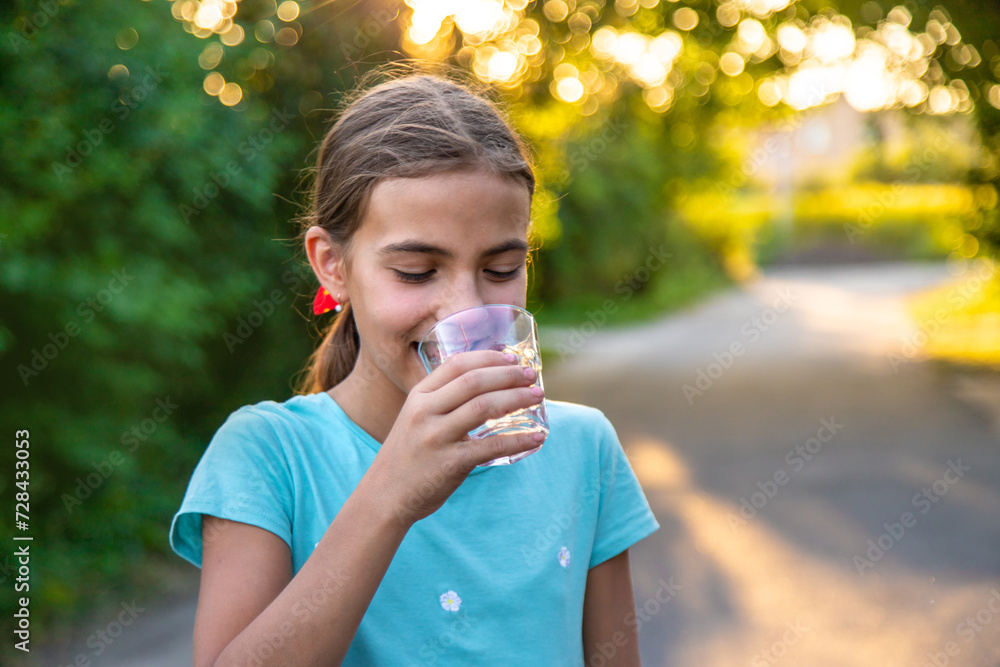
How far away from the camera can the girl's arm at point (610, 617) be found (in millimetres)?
1755

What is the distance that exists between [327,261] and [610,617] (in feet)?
3.26

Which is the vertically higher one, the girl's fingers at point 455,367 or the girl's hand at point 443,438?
the girl's fingers at point 455,367

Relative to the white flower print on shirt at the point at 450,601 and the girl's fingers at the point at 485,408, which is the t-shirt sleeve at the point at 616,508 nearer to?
the white flower print on shirt at the point at 450,601

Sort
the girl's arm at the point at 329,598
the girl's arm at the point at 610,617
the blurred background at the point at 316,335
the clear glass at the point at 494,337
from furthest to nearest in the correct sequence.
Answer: the blurred background at the point at 316,335
the girl's arm at the point at 610,617
the clear glass at the point at 494,337
the girl's arm at the point at 329,598

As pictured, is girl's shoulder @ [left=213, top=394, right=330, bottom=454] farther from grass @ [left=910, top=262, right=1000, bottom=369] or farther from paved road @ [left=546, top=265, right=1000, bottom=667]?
grass @ [left=910, top=262, right=1000, bottom=369]

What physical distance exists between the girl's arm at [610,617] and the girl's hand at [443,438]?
0.57m

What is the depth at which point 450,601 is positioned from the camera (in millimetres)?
1580

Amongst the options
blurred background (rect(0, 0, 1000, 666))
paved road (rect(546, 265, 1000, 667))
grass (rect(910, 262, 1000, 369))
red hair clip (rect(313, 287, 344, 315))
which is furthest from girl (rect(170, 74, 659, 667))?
grass (rect(910, 262, 1000, 369))

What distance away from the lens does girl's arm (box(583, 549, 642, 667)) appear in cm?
175

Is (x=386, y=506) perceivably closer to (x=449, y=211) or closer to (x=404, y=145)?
(x=449, y=211)

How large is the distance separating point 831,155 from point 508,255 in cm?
5893

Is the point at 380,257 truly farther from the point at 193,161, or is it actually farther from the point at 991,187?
the point at 991,187

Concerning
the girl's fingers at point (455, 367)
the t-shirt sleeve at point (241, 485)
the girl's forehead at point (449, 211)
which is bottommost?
the t-shirt sleeve at point (241, 485)

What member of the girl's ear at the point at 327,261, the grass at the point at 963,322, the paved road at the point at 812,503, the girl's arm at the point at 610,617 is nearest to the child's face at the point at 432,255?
the girl's ear at the point at 327,261
